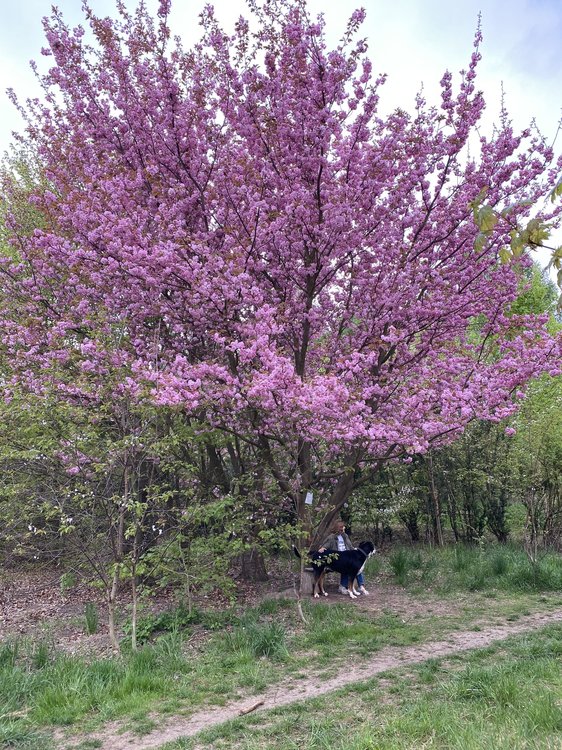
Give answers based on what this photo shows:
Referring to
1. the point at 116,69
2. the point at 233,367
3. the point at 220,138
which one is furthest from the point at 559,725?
the point at 116,69

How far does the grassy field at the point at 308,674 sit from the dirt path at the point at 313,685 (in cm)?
12

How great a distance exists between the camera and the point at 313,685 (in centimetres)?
439

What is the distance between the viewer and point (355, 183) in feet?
22.7

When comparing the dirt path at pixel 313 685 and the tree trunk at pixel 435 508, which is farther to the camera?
the tree trunk at pixel 435 508

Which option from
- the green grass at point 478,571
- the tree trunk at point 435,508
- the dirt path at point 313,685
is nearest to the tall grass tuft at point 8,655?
the dirt path at point 313,685

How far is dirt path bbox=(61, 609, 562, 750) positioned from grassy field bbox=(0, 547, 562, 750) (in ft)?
0.40

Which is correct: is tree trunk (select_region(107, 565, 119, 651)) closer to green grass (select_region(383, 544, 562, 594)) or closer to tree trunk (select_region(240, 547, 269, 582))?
tree trunk (select_region(240, 547, 269, 582))

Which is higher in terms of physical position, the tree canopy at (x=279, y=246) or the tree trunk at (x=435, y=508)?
the tree canopy at (x=279, y=246)

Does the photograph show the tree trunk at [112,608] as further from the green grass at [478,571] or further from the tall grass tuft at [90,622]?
the green grass at [478,571]

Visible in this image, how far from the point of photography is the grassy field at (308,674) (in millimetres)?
3166

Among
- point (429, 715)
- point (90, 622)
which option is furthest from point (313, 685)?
point (90, 622)

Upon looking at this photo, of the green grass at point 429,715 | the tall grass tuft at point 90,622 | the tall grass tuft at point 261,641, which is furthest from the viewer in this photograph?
the tall grass tuft at point 90,622

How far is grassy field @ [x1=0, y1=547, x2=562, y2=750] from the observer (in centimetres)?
317

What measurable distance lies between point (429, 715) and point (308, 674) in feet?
5.43
